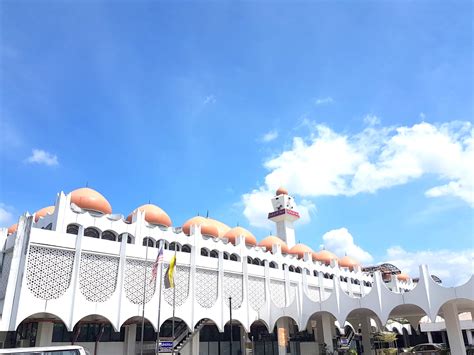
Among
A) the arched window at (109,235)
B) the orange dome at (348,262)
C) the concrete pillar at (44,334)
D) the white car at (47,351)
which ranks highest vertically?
the orange dome at (348,262)

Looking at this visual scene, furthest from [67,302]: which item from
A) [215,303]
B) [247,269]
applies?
[247,269]

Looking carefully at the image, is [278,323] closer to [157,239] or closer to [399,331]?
[157,239]

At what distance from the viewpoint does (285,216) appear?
52125 mm

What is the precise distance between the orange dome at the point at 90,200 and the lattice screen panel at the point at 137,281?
6676 mm

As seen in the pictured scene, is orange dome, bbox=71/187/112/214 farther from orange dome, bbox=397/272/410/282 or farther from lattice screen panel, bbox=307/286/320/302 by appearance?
orange dome, bbox=397/272/410/282

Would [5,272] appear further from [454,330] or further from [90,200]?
[454,330]

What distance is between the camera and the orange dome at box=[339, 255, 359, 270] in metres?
52.9

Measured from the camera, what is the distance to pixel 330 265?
47469 mm

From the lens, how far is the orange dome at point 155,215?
111ft

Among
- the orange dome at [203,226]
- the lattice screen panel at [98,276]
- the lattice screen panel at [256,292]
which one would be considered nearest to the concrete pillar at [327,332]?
the lattice screen panel at [256,292]

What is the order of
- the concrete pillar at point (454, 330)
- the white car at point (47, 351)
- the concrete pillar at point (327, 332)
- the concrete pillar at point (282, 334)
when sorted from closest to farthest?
the white car at point (47, 351) < the concrete pillar at point (454, 330) < the concrete pillar at point (327, 332) < the concrete pillar at point (282, 334)

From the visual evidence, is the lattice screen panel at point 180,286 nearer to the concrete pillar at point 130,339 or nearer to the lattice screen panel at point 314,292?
the concrete pillar at point 130,339

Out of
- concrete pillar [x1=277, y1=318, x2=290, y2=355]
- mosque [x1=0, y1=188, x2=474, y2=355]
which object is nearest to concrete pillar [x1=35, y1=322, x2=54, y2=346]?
mosque [x1=0, y1=188, x2=474, y2=355]

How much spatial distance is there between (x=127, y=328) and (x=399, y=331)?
35870 mm
